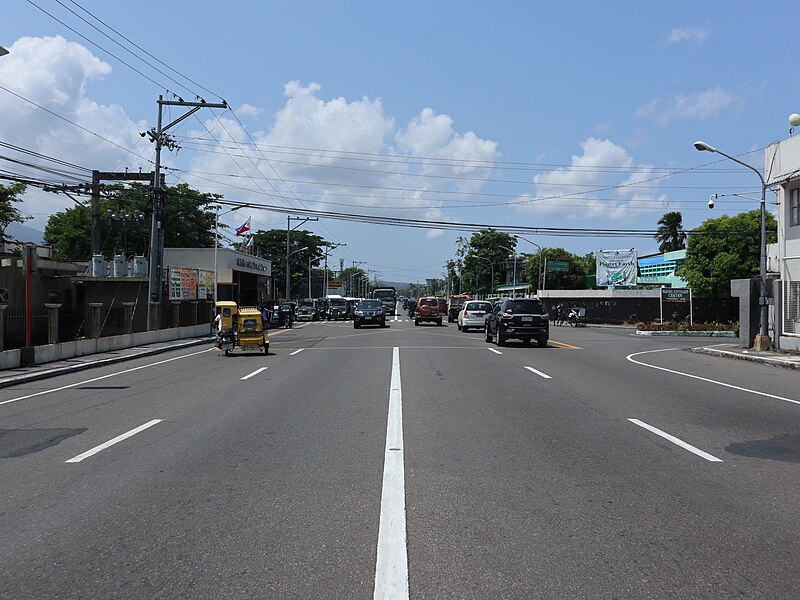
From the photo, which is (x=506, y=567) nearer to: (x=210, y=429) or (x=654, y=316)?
(x=210, y=429)

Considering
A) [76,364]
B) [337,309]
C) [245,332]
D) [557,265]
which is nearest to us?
[76,364]

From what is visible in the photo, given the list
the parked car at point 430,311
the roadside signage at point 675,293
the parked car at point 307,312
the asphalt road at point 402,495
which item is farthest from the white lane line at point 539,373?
the parked car at point 307,312

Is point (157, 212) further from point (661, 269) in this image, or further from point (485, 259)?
point (485, 259)

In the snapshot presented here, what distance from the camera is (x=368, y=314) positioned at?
1786 inches

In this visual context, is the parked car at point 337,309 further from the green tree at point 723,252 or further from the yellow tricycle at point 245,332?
the yellow tricycle at point 245,332

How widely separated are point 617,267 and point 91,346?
170ft

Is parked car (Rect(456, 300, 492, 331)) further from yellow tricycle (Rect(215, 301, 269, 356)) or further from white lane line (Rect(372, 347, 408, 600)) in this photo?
white lane line (Rect(372, 347, 408, 600))

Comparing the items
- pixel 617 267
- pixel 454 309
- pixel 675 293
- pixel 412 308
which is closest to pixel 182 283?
pixel 675 293

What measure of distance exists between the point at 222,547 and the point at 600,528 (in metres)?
2.77

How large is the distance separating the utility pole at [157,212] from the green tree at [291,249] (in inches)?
2404

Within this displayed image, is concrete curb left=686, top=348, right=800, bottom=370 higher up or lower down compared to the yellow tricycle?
lower down

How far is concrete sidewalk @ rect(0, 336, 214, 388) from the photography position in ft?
55.7

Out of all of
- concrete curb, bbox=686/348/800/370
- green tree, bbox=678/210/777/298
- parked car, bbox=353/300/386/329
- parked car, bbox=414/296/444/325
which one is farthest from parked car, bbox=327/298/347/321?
concrete curb, bbox=686/348/800/370

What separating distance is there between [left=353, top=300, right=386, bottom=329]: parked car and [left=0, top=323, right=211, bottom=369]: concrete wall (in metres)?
12.5
